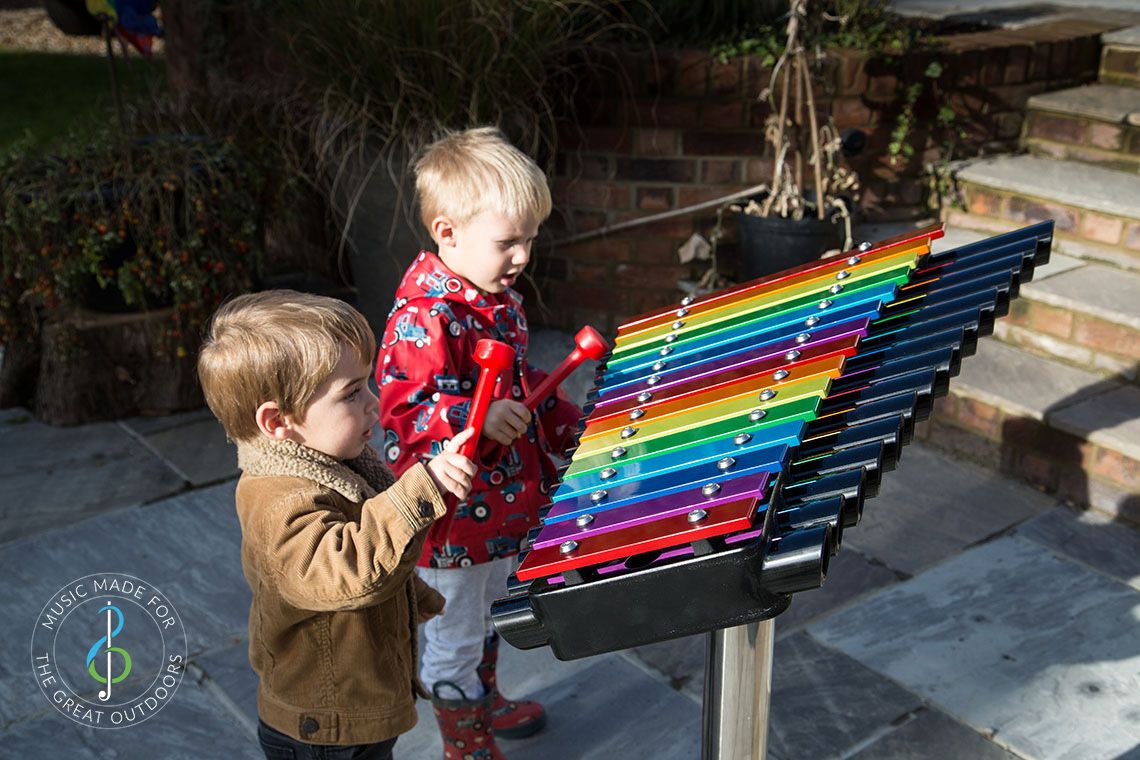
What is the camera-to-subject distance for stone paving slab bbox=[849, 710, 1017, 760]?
2.47 metres

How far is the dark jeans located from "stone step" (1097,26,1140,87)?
4161 millimetres

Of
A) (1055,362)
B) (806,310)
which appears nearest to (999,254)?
(806,310)

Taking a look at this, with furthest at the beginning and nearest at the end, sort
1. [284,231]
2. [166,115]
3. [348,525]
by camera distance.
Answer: [284,231], [166,115], [348,525]

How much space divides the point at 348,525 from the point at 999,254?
119cm

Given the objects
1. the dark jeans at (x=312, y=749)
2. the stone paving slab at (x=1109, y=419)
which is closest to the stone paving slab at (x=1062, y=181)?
the stone paving slab at (x=1109, y=419)

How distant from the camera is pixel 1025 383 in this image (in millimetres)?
3695

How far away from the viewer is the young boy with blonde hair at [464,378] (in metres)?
2.16

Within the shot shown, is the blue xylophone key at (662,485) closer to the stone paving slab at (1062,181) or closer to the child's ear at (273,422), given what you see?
the child's ear at (273,422)

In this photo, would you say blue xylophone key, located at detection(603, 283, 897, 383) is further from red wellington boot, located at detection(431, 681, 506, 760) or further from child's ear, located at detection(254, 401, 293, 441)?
red wellington boot, located at detection(431, 681, 506, 760)

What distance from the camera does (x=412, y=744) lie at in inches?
101

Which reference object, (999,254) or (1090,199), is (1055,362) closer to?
(1090,199)

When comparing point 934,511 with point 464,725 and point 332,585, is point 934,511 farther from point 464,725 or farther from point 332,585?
point 332,585

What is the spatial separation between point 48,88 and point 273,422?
26.5ft

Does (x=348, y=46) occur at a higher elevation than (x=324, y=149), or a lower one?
higher
